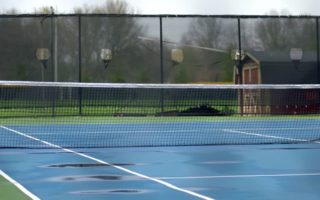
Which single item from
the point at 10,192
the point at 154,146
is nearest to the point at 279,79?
the point at 154,146

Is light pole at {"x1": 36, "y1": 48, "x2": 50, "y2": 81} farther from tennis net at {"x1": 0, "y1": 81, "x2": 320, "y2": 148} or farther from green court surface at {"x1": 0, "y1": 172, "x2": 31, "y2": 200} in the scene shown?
green court surface at {"x1": 0, "y1": 172, "x2": 31, "y2": 200}

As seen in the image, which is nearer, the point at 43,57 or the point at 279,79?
the point at 43,57

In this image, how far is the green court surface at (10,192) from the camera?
255 inches

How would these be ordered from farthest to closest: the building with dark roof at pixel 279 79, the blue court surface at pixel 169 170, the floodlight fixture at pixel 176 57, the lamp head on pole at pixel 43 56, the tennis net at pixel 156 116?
the floodlight fixture at pixel 176 57
the lamp head on pole at pixel 43 56
the building with dark roof at pixel 279 79
the tennis net at pixel 156 116
the blue court surface at pixel 169 170

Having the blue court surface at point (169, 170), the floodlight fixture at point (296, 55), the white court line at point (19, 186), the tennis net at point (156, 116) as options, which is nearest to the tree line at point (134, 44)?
the floodlight fixture at point (296, 55)

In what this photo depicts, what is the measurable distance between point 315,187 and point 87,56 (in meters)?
23.6

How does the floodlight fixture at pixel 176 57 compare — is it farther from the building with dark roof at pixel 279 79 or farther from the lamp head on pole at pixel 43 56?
the lamp head on pole at pixel 43 56

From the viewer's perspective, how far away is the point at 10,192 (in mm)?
6773

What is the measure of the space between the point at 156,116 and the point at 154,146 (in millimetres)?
8724

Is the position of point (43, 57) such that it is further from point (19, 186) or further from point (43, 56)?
point (19, 186)

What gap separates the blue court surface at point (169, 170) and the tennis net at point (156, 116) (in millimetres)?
580

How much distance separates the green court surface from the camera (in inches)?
255

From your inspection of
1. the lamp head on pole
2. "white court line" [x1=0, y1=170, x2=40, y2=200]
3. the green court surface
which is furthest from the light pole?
the green court surface

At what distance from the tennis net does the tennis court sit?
3cm
